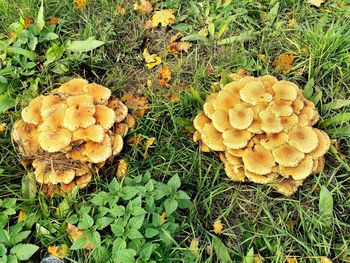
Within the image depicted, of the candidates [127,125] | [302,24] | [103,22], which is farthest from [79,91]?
[302,24]

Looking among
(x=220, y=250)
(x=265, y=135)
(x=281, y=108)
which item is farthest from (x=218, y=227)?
(x=281, y=108)

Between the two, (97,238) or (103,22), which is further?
(103,22)

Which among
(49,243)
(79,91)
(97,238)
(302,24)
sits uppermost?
(302,24)

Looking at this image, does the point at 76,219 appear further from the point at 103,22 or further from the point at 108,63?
the point at 103,22

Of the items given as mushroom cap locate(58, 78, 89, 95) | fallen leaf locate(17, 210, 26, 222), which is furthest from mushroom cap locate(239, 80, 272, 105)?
fallen leaf locate(17, 210, 26, 222)

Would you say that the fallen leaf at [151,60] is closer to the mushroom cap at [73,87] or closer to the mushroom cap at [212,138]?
the mushroom cap at [73,87]

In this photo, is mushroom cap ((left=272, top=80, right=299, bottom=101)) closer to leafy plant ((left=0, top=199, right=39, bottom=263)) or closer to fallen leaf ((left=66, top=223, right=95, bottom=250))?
fallen leaf ((left=66, top=223, right=95, bottom=250))
